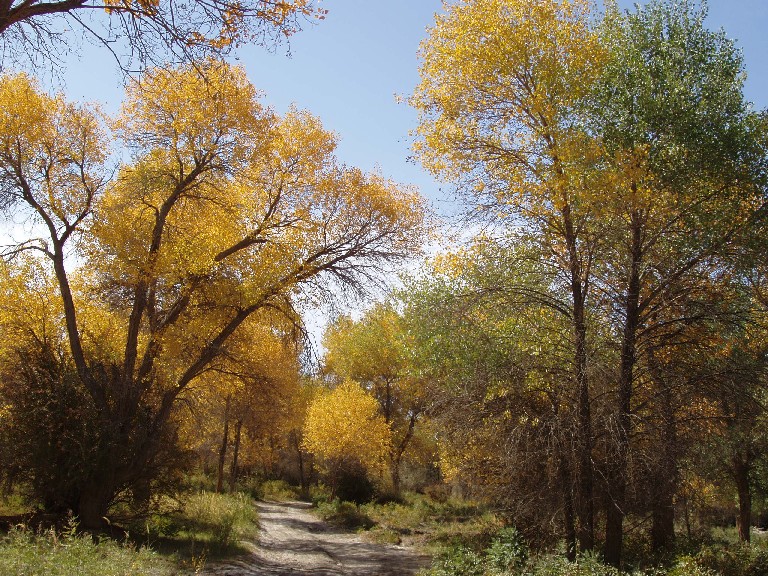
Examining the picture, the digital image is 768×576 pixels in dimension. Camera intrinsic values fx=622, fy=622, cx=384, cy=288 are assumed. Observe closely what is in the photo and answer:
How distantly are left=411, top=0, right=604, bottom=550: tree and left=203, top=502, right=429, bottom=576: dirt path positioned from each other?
17.6ft

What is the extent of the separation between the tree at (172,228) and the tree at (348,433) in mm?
15013

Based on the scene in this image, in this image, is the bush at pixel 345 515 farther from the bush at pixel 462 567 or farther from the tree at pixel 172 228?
the bush at pixel 462 567

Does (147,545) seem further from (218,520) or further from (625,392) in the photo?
(625,392)

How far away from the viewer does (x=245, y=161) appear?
1371cm

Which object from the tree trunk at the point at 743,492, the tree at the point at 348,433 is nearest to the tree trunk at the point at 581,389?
the tree trunk at the point at 743,492

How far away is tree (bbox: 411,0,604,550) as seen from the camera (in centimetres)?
943

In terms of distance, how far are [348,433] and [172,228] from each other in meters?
16.9

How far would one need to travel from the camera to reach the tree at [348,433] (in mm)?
28945

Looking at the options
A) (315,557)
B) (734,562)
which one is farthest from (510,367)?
(315,557)

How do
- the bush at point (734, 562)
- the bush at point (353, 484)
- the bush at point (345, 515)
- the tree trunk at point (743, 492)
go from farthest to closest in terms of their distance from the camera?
the bush at point (353, 484), the bush at point (345, 515), the tree trunk at point (743, 492), the bush at point (734, 562)

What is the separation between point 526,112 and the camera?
400 inches

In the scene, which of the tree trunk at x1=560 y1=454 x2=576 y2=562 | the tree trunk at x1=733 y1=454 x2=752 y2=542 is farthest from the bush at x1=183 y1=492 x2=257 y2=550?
the tree trunk at x1=733 y1=454 x2=752 y2=542

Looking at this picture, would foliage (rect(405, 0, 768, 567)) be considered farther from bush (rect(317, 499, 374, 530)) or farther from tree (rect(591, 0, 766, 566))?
bush (rect(317, 499, 374, 530))

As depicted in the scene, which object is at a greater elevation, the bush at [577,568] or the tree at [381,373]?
the tree at [381,373]
